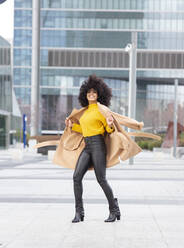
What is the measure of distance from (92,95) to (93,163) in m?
0.94

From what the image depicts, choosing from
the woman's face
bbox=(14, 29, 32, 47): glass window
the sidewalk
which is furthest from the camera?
bbox=(14, 29, 32, 47): glass window

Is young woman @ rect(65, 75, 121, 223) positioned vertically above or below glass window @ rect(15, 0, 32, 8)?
below

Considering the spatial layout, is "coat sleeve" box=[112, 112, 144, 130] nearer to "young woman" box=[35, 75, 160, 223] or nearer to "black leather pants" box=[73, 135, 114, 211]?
"young woman" box=[35, 75, 160, 223]

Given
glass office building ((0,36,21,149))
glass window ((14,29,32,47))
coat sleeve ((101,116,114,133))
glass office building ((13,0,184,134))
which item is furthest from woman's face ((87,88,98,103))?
glass window ((14,29,32,47))

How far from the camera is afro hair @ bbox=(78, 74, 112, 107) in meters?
6.86

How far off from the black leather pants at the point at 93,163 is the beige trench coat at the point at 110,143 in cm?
15

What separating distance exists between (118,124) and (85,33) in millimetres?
76080

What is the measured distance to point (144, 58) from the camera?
3164 inches

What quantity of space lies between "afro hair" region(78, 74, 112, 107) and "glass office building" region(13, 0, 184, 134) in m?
72.7

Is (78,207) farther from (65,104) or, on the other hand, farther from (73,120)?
(65,104)

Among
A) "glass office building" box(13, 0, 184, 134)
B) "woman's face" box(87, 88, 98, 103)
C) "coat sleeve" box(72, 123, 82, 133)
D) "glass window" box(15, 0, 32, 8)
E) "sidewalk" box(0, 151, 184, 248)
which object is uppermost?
"glass window" box(15, 0, 32, 8)

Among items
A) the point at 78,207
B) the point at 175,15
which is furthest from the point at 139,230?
the point at 175,15

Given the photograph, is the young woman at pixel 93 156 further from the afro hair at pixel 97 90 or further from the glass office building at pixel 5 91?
the glass office building at pixel 5 91

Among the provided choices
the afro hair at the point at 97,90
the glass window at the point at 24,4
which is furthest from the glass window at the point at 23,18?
the afro hair at the point at 97,90
